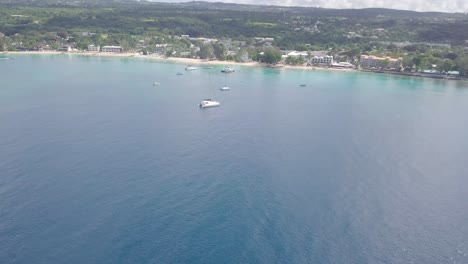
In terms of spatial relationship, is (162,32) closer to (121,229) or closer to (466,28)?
(466,28)

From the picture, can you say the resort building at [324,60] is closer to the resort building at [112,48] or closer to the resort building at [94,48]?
the resort building at [112,48]

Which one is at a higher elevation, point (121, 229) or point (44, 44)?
point (44, 44)

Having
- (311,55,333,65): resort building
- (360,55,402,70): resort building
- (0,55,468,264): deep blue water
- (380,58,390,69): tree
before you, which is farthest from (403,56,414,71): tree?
(0,55,468,264): deep blue water

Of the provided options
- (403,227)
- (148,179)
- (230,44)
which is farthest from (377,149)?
(230,44)

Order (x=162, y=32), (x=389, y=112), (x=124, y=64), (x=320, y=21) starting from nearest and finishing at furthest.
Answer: (x=389, y=112)
(x=124, y=64)
(x=162, y=32)
(x=320, y=21)

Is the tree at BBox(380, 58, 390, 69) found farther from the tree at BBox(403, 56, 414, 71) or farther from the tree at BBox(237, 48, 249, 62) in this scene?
the tree at BBox(237, 48, 249, 62)

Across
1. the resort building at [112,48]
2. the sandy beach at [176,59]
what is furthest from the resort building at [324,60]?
the resort building at [112,48]
